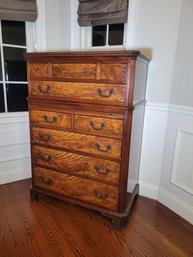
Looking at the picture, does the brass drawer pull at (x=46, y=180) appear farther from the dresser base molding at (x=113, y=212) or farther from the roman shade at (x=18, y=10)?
the roman shade at (x=18, y=10)

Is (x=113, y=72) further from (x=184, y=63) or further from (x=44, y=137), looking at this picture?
(x=44, y=137)

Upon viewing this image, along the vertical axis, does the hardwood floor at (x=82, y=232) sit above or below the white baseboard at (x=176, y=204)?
below

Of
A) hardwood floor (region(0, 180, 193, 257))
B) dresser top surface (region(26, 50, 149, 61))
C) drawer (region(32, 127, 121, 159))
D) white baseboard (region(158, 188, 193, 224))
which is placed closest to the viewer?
dresser top surface (region(26, 50, 149, 61))

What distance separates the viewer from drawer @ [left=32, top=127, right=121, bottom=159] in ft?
5.00

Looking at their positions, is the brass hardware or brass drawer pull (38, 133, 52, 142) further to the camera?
brass drawer pull (38, 133, 52, 142)

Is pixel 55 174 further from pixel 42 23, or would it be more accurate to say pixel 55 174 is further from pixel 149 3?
pixel 149 3

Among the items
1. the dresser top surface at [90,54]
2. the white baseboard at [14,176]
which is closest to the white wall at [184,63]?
the dresser top surface at [90,54]

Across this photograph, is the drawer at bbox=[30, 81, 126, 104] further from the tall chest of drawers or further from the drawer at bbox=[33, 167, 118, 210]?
the drawer at bbox=[33, 167, 118, 210]

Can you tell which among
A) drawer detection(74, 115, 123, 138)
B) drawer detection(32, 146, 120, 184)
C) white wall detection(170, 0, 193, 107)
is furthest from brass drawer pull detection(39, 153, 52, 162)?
white wall detection(170, 0, 193, 107)

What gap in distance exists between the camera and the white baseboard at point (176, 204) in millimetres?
1737

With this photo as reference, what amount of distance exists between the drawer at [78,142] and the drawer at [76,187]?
0.87ft

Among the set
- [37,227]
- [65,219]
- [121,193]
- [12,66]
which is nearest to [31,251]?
[37,227]

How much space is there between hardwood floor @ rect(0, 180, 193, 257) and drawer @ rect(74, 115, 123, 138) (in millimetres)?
780

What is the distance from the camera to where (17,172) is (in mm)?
2322
